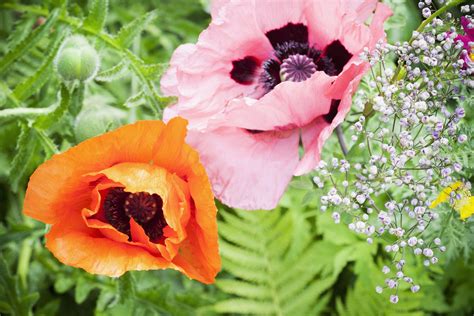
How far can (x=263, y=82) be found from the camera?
946 millimetres

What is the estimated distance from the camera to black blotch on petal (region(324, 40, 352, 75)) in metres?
0.87

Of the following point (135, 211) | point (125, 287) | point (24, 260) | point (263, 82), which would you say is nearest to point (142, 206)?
point (135, 211)

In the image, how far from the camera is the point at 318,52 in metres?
0.92

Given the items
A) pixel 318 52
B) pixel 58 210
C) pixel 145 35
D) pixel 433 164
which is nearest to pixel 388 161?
pixel 433 164

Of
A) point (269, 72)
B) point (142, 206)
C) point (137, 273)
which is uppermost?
point (269, 72)

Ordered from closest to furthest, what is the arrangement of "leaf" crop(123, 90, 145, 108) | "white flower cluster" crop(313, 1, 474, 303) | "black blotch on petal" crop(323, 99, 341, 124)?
1. "white flower cluster" crop(313, 1, 474, 303)
2. "black blotch on petal" crop(323, 99, 341, 124)
3. "leaf" crop(123, 90, 145, 108)

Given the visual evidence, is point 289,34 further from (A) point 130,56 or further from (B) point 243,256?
(B) point 243,256

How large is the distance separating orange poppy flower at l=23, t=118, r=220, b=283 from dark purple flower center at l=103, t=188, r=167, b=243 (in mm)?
52

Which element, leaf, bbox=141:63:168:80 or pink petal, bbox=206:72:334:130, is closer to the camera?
pink petal, bbox=206:72:334:130

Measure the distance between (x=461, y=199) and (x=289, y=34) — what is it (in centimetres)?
29

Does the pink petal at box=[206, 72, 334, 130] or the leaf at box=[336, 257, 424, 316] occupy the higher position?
the pink petal at box=[206, 72, 334, 130]

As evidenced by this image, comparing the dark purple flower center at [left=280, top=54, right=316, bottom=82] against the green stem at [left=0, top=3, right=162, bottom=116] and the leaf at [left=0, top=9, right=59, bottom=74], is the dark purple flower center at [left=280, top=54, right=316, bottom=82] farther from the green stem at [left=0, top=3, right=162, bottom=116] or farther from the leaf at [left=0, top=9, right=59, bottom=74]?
the leaf at [left=0, top=9, right=59, bottom=74]

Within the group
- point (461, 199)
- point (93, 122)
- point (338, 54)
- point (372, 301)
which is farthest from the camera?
point (372, 301)

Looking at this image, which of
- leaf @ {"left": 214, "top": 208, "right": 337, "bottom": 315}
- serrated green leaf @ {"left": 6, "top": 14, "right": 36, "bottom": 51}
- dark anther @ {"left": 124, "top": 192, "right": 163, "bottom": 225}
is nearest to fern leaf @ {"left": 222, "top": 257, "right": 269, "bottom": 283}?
leaf @ {"left": 214, "top": 208, "right": 337, "bottom": 315}
